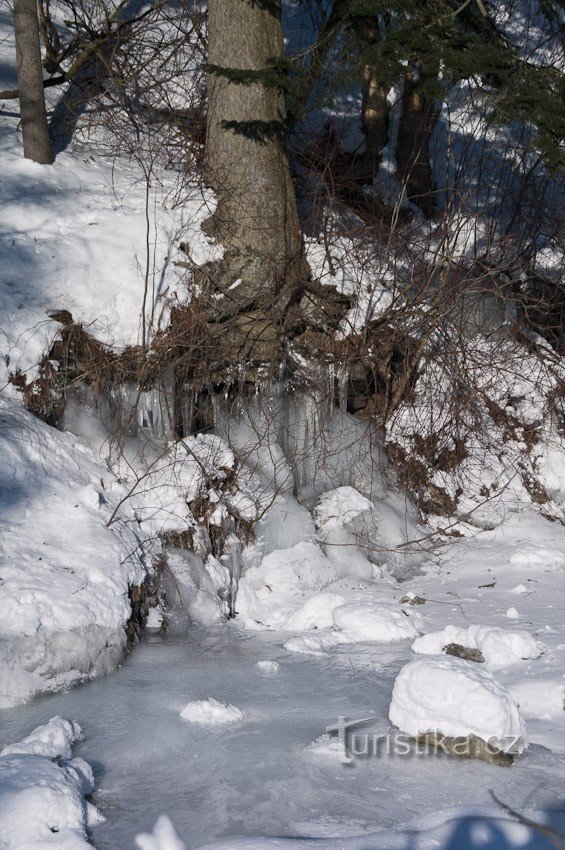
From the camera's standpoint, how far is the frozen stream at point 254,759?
295 cm

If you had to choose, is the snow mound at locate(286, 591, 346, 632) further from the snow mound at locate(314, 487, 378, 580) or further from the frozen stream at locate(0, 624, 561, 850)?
the snow mound at locate(314, 487, 378, 580)

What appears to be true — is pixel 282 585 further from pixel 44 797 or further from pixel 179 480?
pixel 44 797

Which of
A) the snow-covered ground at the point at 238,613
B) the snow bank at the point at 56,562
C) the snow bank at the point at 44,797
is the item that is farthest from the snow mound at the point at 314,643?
the snow bank at the point at 44,797

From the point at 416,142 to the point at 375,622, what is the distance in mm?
6168

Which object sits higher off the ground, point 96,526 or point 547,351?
point 547,351

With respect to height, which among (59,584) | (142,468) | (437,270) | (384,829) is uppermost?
(437,270)

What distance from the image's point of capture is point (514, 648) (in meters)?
4.17

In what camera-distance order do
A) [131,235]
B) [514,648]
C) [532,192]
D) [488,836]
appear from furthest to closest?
[532,192] < [131,235] < [514,648] < [488,836]

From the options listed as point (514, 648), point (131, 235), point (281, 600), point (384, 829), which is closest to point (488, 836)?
point (384, 829)

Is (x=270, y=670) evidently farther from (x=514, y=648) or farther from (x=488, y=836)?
(x=488, y=836)

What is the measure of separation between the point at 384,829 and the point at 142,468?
133 inches

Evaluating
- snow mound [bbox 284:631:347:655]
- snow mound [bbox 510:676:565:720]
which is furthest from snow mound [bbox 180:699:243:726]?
snow mound [bbox 510:676:565:720]

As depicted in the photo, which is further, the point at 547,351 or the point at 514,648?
the point at 547,351

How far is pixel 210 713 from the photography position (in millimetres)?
3811
